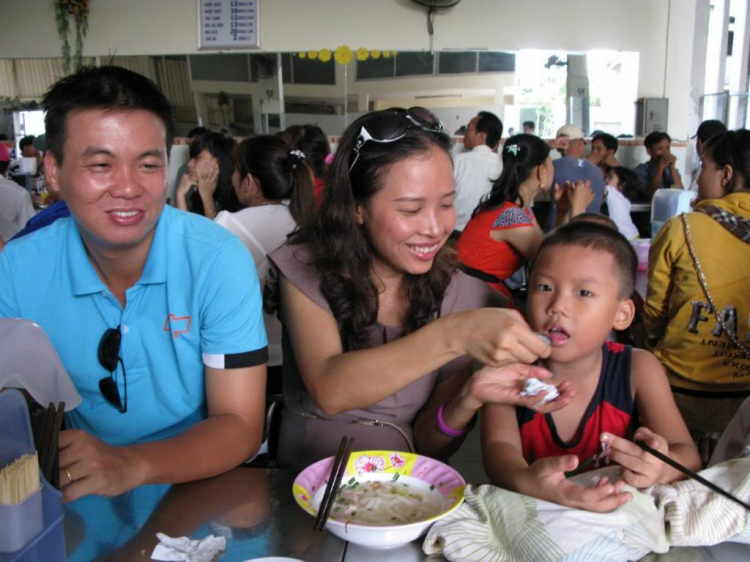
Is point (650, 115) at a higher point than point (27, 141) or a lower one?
higher

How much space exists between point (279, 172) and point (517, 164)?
4.16 ft

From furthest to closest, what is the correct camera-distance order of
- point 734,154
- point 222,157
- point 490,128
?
1. point 490,128
2. point 222,157
3. point 734,154

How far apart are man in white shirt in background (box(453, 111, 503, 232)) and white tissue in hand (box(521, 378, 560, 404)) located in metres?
4.08

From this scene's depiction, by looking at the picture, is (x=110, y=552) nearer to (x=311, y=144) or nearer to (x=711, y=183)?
(x=711, y=183)

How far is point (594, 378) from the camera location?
5.01 feet

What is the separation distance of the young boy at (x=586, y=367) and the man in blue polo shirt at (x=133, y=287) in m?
0.61

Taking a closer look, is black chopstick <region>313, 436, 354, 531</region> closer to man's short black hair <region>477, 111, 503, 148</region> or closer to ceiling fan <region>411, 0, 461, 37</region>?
man's short black hair <region>477, 111, 503, 148</region>

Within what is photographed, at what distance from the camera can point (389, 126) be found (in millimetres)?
1506

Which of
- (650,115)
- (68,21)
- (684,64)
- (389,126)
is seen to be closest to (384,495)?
(389,126)

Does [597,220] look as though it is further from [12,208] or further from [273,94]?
[273,94]

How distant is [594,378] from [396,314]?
0.51 metres

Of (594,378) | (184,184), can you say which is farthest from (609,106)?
(594,378)

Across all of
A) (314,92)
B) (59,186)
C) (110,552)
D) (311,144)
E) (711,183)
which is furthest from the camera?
(314,92)

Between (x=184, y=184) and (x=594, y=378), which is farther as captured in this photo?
(x=184, y=184)
